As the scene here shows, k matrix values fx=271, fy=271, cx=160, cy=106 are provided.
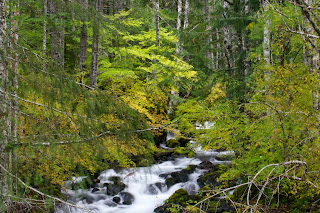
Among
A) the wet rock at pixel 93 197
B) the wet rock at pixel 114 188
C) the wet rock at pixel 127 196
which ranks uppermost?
the wet rock at pixel 114 188

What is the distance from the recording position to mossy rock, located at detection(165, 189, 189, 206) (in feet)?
30.1

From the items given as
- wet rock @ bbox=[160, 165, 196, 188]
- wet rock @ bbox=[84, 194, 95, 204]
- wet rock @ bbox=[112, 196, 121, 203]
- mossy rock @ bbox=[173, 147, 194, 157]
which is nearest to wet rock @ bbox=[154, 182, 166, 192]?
wet rock @ bbox=[160, 165, 196, 188]

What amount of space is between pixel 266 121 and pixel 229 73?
394 cm

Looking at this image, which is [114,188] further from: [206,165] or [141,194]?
[206,165]

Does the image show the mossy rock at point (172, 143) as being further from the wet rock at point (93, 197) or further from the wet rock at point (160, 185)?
the wet rock at point (93, 197)

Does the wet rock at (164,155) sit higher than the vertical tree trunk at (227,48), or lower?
lower

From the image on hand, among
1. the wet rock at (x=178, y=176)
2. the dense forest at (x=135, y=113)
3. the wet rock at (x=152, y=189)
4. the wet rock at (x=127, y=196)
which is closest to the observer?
the dense forest at (x=135, y=113)

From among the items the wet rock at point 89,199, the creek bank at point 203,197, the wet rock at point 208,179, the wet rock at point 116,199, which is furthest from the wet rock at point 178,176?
the wet rock at point 89,199

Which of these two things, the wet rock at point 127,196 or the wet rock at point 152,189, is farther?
the wet rock at point 152,189

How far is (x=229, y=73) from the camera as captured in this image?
31.5ft

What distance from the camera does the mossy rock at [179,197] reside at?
9.16 meters

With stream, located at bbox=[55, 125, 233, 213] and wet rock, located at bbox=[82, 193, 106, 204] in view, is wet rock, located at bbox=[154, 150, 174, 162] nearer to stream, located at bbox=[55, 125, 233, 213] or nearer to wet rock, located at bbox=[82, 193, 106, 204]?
stream, located at bbox=[55, 125, 233, 213]

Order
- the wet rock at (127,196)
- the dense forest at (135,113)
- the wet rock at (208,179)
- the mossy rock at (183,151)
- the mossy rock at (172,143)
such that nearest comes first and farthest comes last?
the dense forest at (135,113) < the mossy rock at (183,151) < the wet rock at (127,196) < the wet rock at (208,179) < the mossy rock at (172,143)

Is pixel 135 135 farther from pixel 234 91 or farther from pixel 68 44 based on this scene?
pixel 68 44
